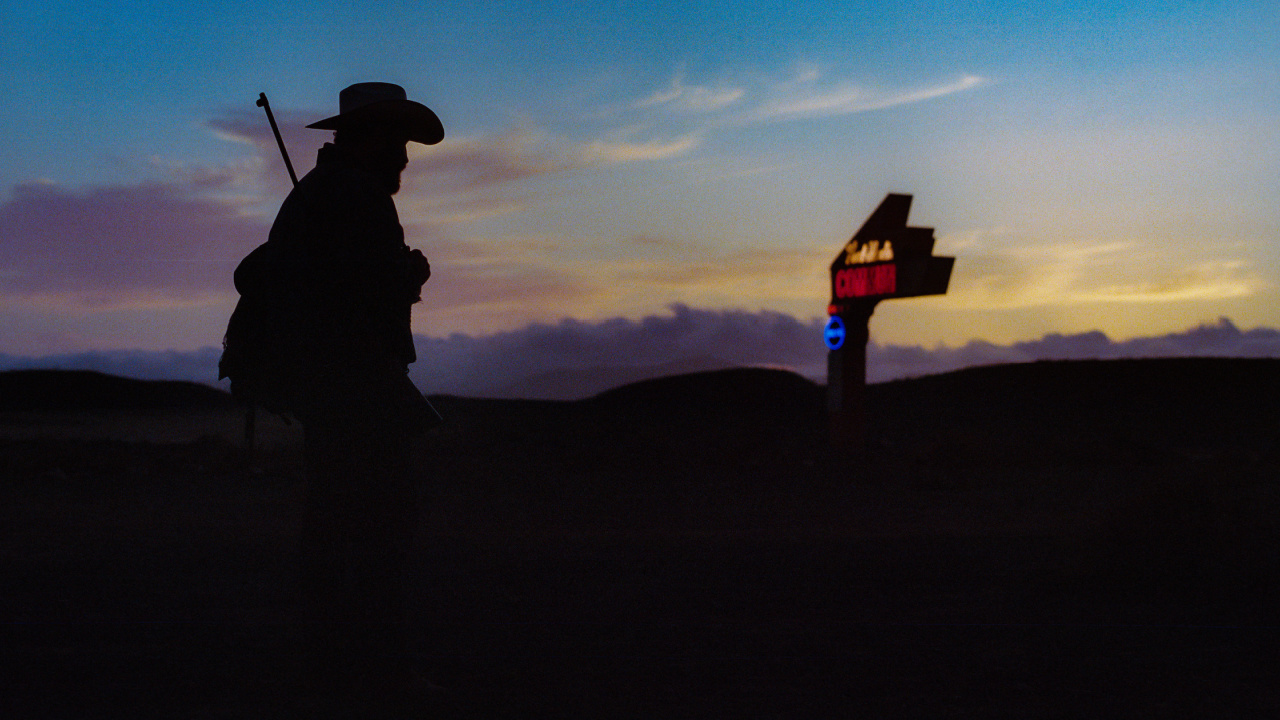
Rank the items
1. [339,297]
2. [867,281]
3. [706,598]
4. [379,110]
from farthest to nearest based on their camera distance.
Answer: [867,281], [706,598], [379,110], [339,297]

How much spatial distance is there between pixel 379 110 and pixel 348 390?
2.96 ft

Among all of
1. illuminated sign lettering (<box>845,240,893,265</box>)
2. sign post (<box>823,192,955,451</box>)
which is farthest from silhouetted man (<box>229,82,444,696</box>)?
illuminated sign lettering (<box>845,240,893,265</box>)

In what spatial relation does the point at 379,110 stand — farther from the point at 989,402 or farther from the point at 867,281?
the point at 989,402

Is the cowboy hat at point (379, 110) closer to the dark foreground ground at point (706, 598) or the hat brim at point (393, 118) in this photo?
the hat brim at point (393, 118)

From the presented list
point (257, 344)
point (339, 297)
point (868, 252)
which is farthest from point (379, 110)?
point (868, 252)

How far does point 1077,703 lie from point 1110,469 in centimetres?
1555

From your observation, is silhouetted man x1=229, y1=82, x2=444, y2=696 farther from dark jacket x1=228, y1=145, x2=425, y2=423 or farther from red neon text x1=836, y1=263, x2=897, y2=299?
red neon text x1=836, y1=263, x2=897, y2=299

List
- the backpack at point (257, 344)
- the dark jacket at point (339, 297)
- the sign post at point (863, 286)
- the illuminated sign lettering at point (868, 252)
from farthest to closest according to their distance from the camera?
the illuminated sign lettering at point (868, 252) < the sign post at point (863, 286) < the backpack at point (257, 344) < the dark jacket at point (339, 297)

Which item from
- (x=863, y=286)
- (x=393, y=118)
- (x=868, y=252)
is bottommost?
(x=393, y=118)

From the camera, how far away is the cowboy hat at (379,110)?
375cm

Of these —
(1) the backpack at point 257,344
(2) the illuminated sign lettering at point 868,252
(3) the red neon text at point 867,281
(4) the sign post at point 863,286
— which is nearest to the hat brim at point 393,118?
(1) the backpack at point 257,344

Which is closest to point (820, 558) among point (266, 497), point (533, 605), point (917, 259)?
point (533, 605)

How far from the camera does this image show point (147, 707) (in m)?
3.65

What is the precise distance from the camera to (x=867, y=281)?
1817cm
